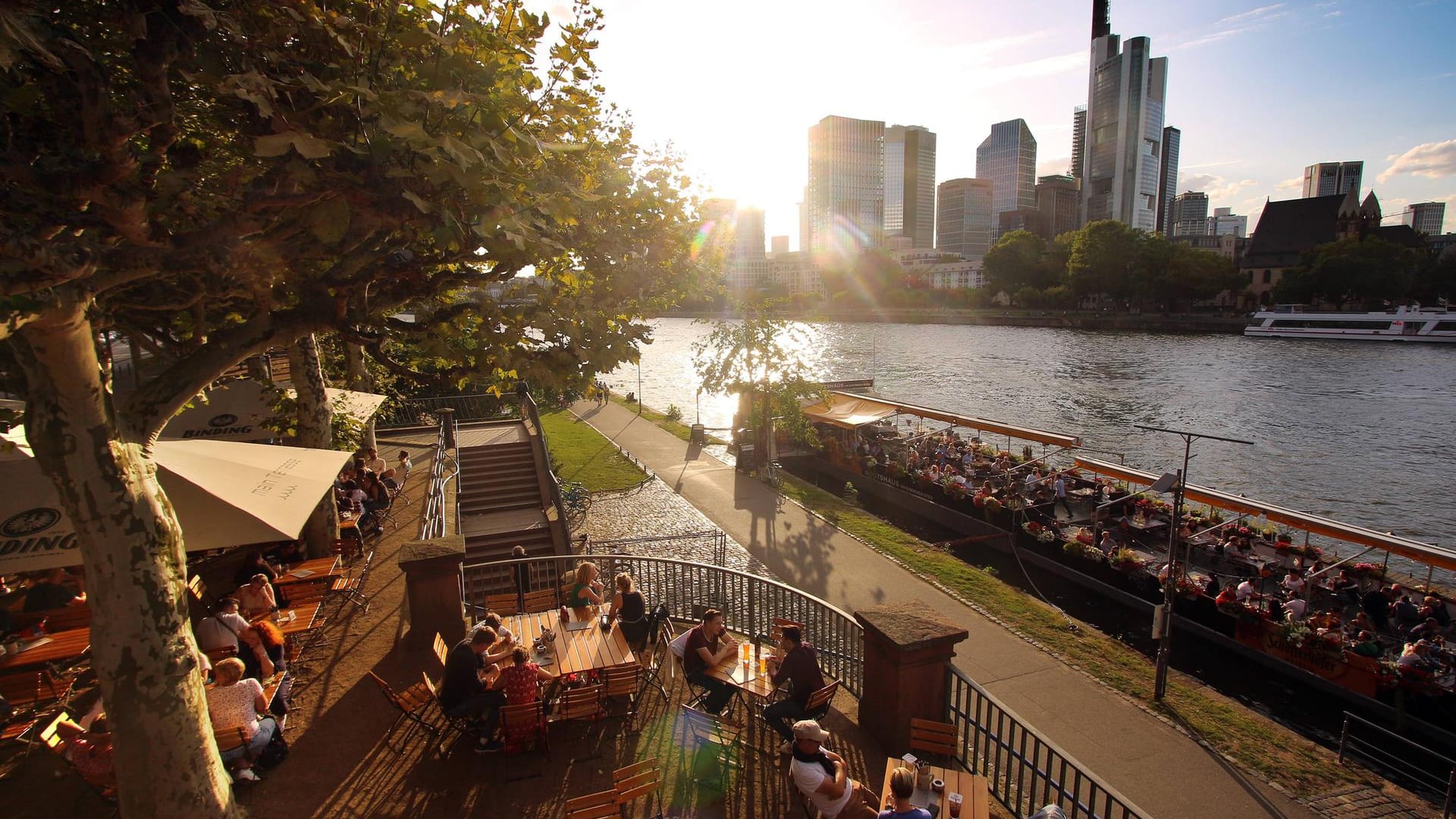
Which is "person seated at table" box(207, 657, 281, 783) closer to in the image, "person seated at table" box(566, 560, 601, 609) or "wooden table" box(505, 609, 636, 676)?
"wooden table" box(505, 609, 636, 676)

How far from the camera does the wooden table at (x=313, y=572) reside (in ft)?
33.9

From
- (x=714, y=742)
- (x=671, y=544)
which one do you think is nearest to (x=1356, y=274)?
(x=671, y=544)

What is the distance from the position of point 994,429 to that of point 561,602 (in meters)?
19.7

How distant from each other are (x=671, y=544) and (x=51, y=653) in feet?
38.7

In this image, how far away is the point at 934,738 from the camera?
Answer: 6.70 m

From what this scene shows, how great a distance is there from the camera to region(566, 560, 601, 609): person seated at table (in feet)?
28.6

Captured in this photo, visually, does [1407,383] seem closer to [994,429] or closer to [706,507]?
[994,429]

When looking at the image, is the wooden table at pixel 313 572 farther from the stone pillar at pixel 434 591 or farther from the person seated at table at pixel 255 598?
the stone pillar at pixel 434 591

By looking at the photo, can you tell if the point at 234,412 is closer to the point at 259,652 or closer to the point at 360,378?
the point at 360,378

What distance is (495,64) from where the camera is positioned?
567cm

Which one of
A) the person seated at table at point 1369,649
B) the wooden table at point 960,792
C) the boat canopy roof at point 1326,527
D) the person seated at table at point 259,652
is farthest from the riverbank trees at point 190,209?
the boat canopy roof at point 1326,527

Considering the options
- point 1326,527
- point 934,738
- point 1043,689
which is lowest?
point 1043,689

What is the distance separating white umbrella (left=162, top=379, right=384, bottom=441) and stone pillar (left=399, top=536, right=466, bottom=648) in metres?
6.00

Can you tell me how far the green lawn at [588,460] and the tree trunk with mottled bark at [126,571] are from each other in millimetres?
18491
